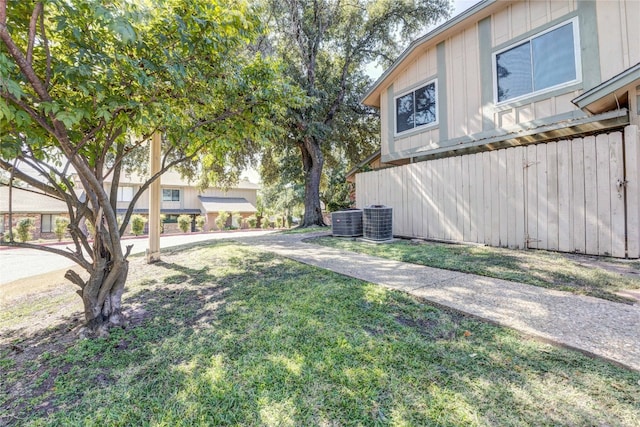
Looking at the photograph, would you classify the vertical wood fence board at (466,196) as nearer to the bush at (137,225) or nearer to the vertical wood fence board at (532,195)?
the vertical wood fence board at (532,195)

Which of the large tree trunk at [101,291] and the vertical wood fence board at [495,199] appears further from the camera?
the vertical wood fence board at [495,199]

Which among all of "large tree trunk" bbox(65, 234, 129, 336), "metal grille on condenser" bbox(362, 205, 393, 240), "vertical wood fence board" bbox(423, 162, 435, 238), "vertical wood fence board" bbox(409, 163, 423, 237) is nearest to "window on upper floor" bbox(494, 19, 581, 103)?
"vertical wood fence board" bbox(423, 162, 435, 238)

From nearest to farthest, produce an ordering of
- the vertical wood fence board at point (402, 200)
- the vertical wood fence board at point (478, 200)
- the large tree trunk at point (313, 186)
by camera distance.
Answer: the vertical wood fence board at point (478, 200) < the vertical wood fence board at point (402, 200) < the large tree trunk at point (313, 186)

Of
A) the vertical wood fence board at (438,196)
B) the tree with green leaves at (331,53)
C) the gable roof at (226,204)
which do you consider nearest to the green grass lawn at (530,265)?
the vertical wood fence board at (438,196)

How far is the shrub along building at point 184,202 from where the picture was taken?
2479 centimetres

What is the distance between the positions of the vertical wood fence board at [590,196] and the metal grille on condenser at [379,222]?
3639mm

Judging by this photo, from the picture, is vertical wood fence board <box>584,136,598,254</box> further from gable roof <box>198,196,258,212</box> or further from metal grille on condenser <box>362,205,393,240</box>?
gable roof <box>198,196,258,212</box>

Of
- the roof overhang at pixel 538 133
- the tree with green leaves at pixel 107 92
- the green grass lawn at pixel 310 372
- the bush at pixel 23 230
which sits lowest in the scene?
the green grass lawn at pixel 310 372

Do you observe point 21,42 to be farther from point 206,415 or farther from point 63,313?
point 206,415

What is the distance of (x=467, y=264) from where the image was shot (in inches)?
175

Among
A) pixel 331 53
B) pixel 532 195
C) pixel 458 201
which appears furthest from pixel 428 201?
pixel 331 53

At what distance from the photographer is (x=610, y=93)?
480 centimetres

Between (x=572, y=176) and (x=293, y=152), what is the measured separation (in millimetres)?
12335

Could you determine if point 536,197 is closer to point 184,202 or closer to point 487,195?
point 487,195
